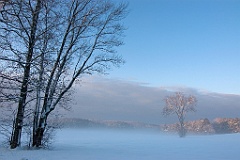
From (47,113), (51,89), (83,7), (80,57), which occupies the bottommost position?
(47,113)

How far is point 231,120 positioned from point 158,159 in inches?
2680

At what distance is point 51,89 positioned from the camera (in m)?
18.8

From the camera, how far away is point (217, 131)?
72.5 meters

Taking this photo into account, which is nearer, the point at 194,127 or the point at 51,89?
the point at 51,89

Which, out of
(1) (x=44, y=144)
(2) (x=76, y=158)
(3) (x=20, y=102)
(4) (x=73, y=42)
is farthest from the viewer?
(4) (x=73, y=42)

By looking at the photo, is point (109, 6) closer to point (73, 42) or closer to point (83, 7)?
point (83, 7)

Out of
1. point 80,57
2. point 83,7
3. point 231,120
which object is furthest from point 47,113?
point 231,120

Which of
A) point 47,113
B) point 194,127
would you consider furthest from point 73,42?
point 194,127

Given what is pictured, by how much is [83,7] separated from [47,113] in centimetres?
853

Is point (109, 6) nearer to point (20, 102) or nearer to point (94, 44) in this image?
point (94, 44)

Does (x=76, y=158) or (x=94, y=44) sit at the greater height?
(x=94, y=44)

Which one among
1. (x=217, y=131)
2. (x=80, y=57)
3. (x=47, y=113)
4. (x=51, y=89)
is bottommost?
(x=217, y=131)

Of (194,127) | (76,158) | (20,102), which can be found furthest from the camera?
(194,127)

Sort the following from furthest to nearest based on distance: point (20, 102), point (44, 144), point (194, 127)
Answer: point (194, 127) < point (44, 144) < point (20, 102)
